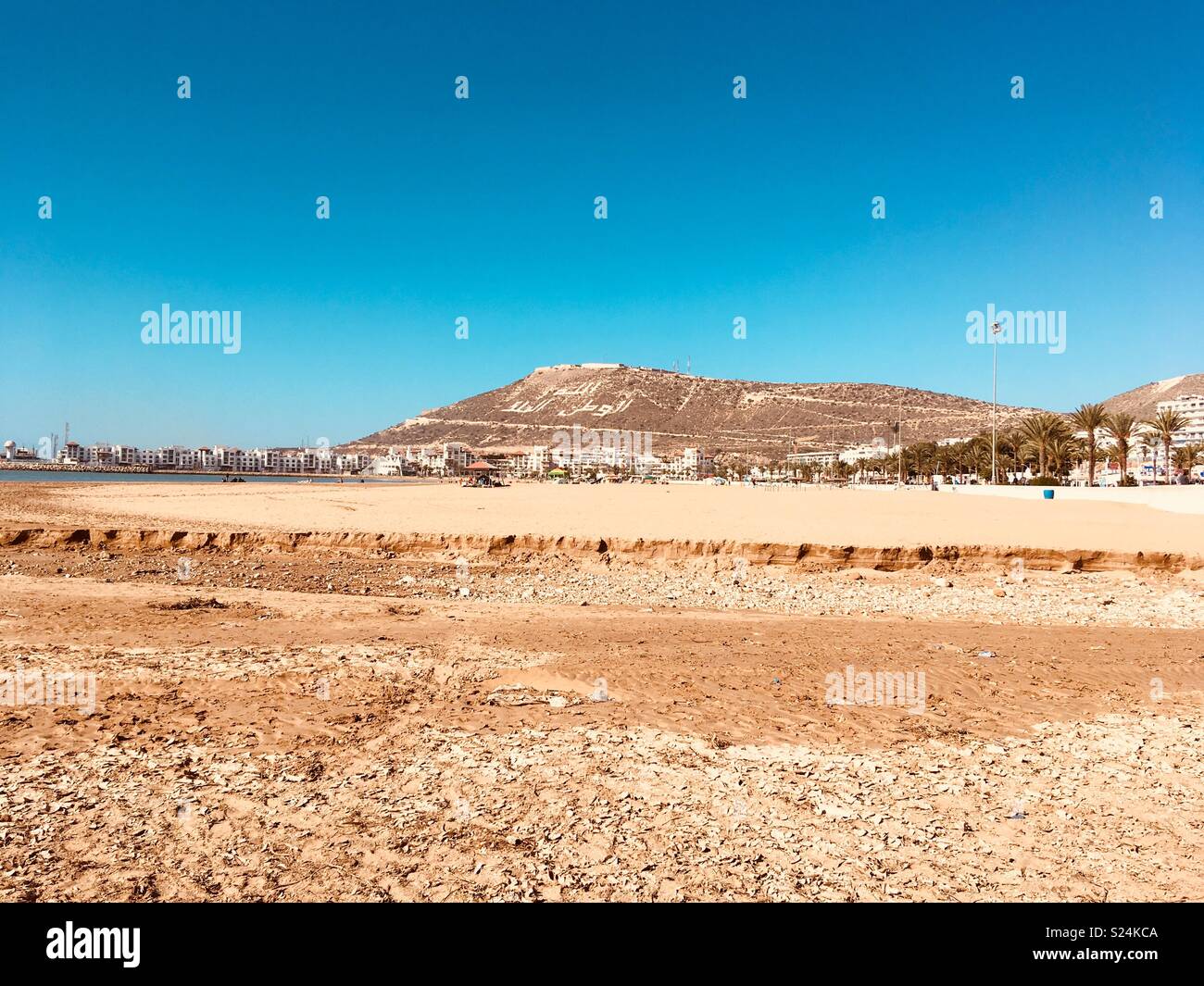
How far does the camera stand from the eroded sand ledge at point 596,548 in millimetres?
14812

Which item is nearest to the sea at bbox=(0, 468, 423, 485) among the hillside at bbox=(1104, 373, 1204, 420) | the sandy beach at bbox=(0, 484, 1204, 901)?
the sandy beach at bbox=(0, 484, 1204, 901)

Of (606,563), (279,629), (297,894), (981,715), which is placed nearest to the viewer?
(297,894)

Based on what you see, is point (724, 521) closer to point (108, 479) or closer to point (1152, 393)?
point (108, 479)

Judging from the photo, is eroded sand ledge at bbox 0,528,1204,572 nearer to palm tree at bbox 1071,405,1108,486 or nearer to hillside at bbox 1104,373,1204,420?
palm tree at bbox 1071,405,1108,486

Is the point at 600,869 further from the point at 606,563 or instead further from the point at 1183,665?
the point at 606,563

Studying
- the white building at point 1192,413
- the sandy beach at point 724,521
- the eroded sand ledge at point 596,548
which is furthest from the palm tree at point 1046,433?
the white building at point 1192,413

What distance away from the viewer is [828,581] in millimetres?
13477

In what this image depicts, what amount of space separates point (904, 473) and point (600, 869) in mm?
104820

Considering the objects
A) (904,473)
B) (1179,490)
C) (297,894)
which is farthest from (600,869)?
(904,473)

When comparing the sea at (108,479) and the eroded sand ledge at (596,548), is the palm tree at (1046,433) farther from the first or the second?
the sea at (108,479)

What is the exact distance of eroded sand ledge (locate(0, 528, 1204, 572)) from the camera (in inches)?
583

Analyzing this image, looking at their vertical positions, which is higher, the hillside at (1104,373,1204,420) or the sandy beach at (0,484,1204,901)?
the hillside at (1104,373,1204,420)

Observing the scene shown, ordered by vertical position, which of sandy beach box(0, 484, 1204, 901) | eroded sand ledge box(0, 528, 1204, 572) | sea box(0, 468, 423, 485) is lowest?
sandy beach box(0, 484, 1204, 901)

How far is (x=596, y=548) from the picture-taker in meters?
16.6
